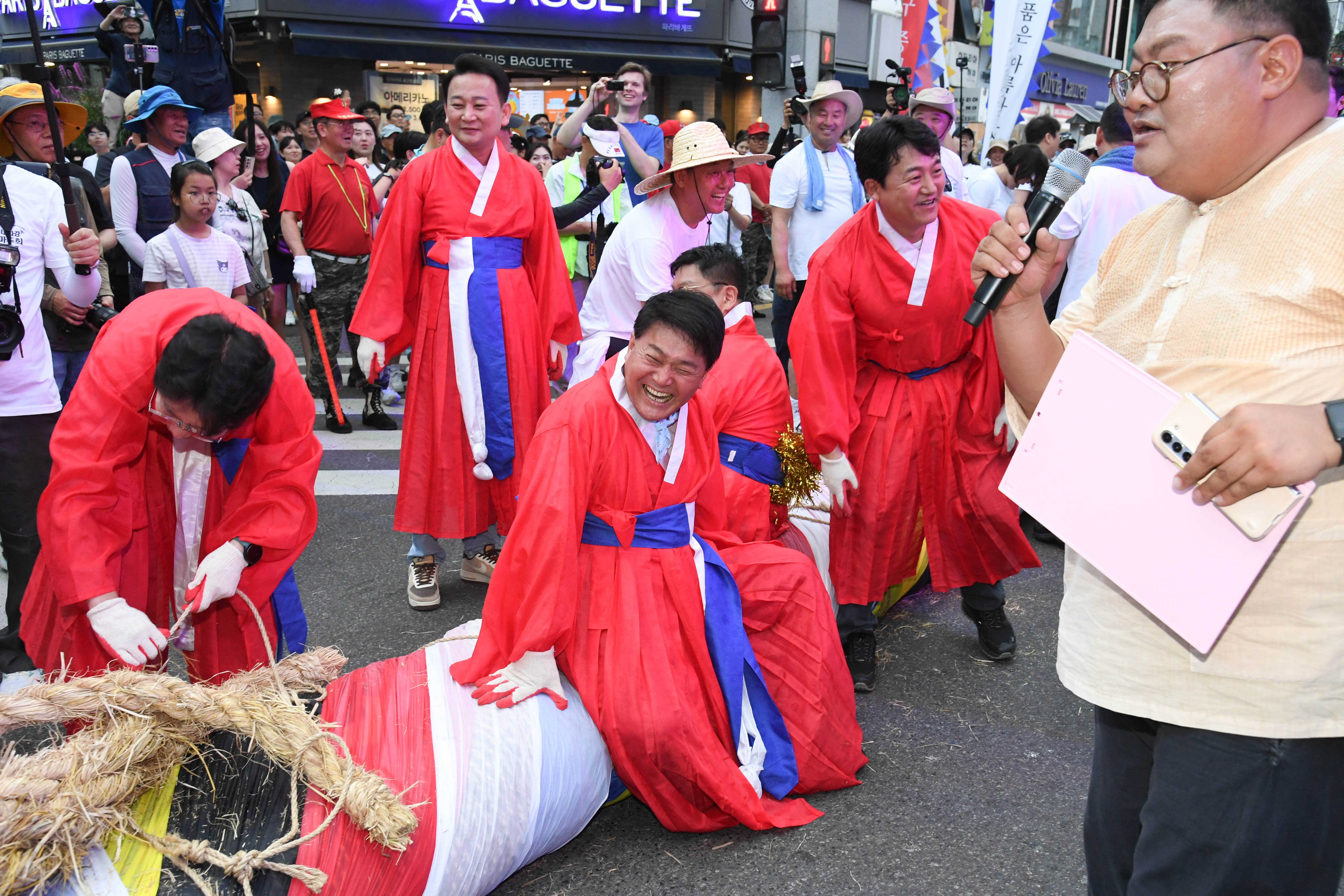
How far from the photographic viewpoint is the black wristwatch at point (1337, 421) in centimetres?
124

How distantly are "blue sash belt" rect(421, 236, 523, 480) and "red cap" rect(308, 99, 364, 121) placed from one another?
9.91ft

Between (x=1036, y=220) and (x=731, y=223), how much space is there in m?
5.36

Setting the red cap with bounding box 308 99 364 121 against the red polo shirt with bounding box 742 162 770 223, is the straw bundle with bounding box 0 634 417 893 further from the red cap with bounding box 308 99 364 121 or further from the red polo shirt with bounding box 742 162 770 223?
the red polo shirt with bounding box 742 162 770 223

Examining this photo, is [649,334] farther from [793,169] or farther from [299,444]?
[793,169]

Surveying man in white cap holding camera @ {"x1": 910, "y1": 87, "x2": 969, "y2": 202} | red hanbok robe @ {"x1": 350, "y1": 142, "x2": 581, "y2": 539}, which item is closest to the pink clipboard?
red hanbok robe @ {"x1": 350, "y1": 142, "x2": 581, "y2": 539}

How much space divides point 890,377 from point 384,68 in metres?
17.2

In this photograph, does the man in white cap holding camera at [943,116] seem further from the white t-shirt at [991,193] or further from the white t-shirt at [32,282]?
the white t-shirt at [32,282]

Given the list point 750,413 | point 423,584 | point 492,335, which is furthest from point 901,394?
point 423,584

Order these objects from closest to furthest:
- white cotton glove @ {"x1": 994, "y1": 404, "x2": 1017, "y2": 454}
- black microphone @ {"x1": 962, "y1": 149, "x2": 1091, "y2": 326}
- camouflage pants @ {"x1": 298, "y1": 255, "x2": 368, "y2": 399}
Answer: black microphone @ {"x1": 962, "y1": 149, "x2": 1091, "y2": 326} < white cotton glove @ {"x1": 994, "y1": 404, "x2": 1017, "y2": 454} < camouflage pants @ {"x1": 298, "y1": 255, "x2": 368, "y2": 399}

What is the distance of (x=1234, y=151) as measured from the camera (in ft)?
4.70

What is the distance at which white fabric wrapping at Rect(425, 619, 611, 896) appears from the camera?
2240 millimetres

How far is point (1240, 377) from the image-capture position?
1412mm

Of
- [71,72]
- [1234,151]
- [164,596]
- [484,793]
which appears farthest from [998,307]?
[71,72]

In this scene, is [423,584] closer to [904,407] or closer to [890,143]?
[904,407]
